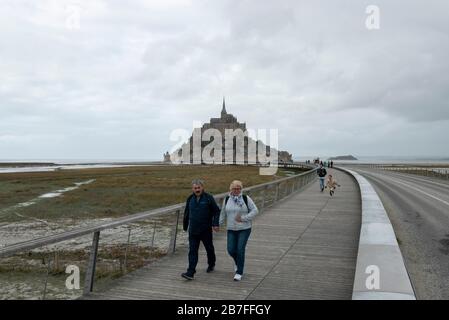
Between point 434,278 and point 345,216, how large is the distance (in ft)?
20.4

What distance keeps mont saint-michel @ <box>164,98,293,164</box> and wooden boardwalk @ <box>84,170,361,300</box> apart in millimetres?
156652

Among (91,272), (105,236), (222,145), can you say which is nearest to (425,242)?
(105,236)

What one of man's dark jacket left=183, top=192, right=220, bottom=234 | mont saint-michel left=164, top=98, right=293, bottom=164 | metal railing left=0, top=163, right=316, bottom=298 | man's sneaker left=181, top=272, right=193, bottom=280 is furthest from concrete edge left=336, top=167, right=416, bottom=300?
mont saint-michel left=164, top=98, right=293, bottom=164

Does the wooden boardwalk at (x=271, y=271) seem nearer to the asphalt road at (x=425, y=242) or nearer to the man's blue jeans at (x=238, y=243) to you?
the man's blue jeans at (x=238, y=243)

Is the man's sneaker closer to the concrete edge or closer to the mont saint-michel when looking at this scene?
the concrete edge

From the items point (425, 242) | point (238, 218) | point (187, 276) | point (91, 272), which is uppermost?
point (238, 218)

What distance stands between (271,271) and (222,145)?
17794 centimetres

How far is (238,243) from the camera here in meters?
6.62

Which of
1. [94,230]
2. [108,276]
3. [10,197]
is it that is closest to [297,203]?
[108,276]

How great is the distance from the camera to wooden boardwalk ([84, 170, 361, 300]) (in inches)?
227

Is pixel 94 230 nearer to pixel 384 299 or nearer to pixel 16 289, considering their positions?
pixel 384 299

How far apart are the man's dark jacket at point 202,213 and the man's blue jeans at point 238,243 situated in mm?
334

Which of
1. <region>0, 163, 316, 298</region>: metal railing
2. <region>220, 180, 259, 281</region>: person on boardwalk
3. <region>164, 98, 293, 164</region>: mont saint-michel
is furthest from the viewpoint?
<region>164, 98, 293, 164</region>: mont saint-michel

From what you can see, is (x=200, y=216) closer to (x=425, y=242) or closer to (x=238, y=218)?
(x=238, y=218)
